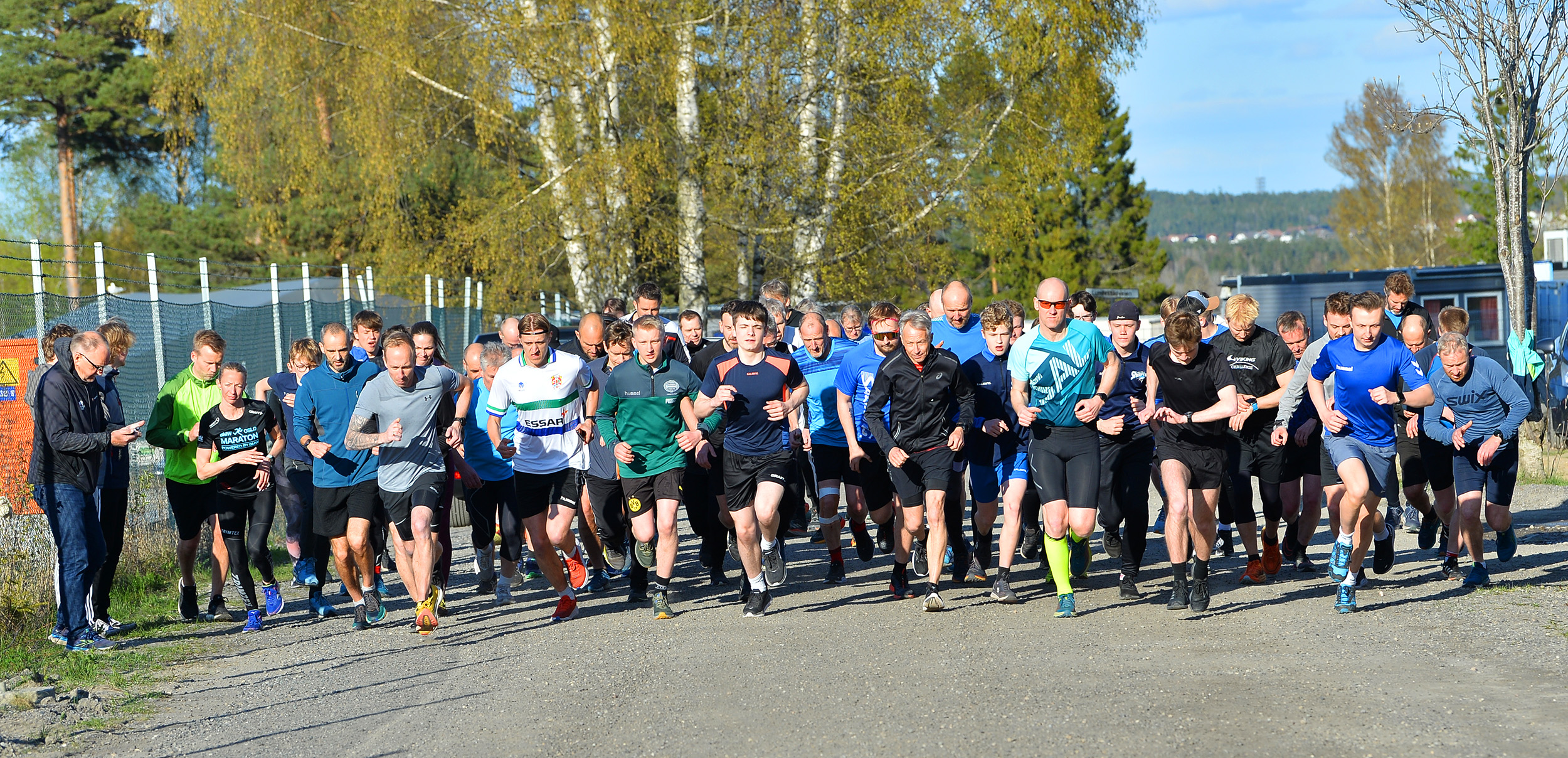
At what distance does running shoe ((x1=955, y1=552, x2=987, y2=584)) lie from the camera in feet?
33.1

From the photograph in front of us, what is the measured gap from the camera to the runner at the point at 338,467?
913cm

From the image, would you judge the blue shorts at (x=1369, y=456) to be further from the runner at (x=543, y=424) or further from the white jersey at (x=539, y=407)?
the white jersey at (x=539, y=407)

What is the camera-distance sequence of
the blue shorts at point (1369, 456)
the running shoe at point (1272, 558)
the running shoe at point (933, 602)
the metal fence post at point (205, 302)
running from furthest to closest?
1. the metal fence post at point (205, 302)
2. the running shoe at point (1272, 558)
3. the running shoe at point (933, 602)
4. the blue shorts at point (1369, 456)

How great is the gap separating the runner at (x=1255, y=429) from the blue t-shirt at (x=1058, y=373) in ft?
4.06

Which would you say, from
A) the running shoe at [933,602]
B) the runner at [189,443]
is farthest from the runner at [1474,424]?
the runner at [189,443]

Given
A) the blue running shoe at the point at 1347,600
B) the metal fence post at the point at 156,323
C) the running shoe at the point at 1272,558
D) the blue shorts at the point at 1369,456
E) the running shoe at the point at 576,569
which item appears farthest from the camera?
the metal fence post at the point at 156,323

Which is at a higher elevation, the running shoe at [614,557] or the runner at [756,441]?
the runner at [756,441]

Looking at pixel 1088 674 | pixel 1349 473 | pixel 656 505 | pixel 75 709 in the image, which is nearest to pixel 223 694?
pixel 75 709

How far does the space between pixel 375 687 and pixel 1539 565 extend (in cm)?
759

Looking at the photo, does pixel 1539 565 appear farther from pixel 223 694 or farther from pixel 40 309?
pixel 40 309

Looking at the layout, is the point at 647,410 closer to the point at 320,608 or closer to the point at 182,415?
the point at 320,608

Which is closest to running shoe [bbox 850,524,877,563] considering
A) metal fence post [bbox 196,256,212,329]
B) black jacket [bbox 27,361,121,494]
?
black jacket [bbox 27,361,121,494]

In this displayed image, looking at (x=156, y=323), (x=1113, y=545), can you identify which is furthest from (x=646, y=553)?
(x=156, y=323)

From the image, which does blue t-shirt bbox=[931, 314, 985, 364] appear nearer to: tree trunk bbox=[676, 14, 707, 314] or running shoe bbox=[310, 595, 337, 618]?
running shoe bbox=[310, 595, 337, 618]
